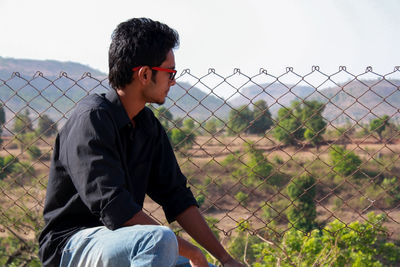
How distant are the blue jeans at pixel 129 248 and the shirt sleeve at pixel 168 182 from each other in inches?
18.1

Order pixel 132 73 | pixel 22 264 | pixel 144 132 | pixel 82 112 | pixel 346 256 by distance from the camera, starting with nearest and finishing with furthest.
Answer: pixel 82 112
pixel 132 73
pixel 144 132
pixel 346 256
pixel 22 264

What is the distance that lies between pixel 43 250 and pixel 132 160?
1.55 ft

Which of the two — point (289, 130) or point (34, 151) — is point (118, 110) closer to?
point (289, 130)

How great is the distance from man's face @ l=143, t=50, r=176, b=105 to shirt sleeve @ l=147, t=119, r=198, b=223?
0.19 m

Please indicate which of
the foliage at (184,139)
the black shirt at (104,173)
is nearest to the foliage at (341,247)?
the foliage at (184,139)

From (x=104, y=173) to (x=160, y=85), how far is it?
0.45 metres

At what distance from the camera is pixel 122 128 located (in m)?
1.94

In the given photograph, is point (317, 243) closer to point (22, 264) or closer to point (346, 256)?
point (346, 256)

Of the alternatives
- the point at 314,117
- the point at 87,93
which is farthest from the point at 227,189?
the point at 87,93

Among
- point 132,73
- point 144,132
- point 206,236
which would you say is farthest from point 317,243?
point 132,73

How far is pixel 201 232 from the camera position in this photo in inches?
83.5

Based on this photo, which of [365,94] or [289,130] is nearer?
[365,94]

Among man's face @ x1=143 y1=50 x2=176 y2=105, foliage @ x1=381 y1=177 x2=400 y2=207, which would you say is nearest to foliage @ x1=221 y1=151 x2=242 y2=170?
foliage @ x1=381 y1=177 x2=400 y2=207

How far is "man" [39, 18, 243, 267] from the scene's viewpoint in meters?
1.67
